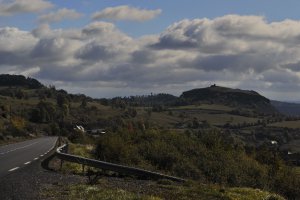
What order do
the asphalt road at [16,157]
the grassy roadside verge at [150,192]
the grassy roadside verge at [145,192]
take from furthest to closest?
the asphalt road at [16,157] → the grassy roadside verge at [145,192] → the grassy roadside verge at [150,192]

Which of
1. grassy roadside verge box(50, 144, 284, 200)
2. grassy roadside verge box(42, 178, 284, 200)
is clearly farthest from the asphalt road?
grassy roadside verge box(42, 178, 284, 200)

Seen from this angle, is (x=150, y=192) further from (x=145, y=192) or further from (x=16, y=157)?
(x=16, y=157)

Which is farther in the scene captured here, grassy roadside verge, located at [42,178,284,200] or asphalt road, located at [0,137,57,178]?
asphalt road, located at [0,137,57,178]

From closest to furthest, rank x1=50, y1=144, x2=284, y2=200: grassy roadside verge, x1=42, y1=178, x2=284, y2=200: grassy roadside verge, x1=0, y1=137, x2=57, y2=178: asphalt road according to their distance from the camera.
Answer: x1=42, y1=178, x2=284, y2=200: grassy roadside verge
x1=50, y1=144, x2=284, y2=200: grassy roadside verge
x1=0, y1=137, x2=57, y2=178: asphalt road

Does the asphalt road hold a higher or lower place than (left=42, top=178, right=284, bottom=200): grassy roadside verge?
lower

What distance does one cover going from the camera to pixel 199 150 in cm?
2959

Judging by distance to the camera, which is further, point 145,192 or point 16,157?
point 16,157

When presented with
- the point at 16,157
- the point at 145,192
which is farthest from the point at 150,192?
the point at 16,157

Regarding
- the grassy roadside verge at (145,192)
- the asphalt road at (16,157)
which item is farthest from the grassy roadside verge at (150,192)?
the asphalt road at (16,157)

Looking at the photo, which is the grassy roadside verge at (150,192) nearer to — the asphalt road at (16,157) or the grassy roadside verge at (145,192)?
the grassy roadside verge at (145,192)

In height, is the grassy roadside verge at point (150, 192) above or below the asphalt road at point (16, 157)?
above

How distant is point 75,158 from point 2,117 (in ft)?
361

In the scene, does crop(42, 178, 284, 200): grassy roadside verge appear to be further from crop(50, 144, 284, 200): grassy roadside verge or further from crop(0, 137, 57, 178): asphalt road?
crop(0, 137, 57, 178): asphalt road

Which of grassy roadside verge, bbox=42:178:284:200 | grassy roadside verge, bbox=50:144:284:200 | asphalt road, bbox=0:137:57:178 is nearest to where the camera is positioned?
grassy roadside verge, bbox=42:178:284:200
